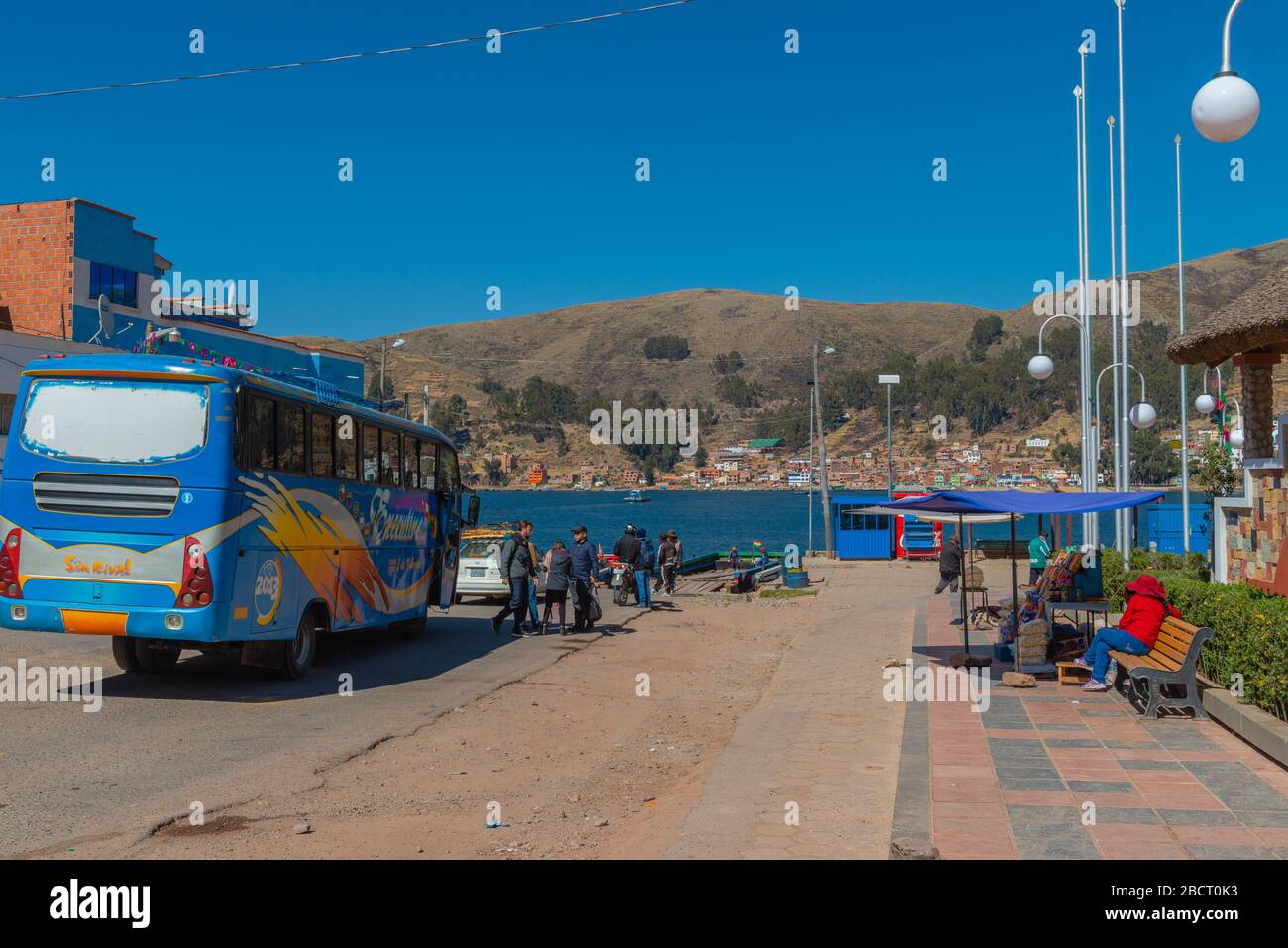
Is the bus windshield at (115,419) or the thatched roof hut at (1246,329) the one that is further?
the thatched roof hut at (1246,329)

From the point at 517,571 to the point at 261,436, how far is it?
6.95 metres

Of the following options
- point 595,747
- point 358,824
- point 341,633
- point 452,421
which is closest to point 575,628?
point 341,633

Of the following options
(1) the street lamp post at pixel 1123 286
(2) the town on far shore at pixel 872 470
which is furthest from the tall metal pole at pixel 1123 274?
(2) the town on far shore at pixel 872 470

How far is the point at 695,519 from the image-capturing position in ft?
439

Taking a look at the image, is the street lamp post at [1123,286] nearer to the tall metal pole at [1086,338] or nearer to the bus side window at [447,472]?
the tall metal pole at [1086,338]

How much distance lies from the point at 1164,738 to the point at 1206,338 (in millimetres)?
5312

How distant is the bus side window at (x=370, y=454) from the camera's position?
50.7 feet

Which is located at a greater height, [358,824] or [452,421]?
[452,421]

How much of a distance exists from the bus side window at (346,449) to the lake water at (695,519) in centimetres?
5881

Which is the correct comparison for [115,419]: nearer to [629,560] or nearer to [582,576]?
[582,576]

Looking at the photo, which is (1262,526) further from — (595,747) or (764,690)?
(595,747)

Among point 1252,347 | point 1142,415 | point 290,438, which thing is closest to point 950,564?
point 1142,415

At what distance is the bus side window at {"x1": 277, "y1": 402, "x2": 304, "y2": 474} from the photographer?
42.2ft
